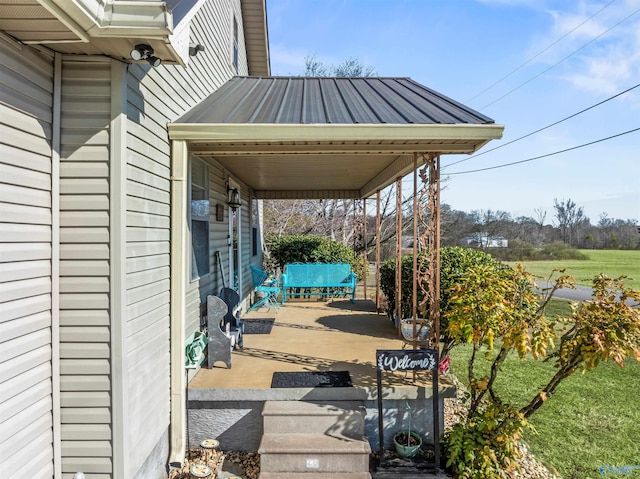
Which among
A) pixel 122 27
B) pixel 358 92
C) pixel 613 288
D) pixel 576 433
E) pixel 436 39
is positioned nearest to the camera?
pixel 122 27

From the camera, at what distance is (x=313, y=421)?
11.4 feet

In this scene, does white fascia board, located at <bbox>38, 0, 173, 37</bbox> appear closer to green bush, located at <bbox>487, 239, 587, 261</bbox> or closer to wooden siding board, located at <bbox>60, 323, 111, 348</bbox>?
wooden siding board, located at <bbox>60, 323, 111, 348</bbox>

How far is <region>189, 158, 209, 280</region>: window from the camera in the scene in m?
4.49

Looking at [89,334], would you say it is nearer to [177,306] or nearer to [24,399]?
[24,399]

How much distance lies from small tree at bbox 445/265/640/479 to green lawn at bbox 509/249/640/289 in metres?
20.5

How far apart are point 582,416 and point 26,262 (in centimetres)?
556

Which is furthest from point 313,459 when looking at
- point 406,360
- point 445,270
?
point 445,270

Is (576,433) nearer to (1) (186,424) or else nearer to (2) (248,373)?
(2) (248,373)

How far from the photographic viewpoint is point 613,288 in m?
3.26

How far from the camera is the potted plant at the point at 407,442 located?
3455mm

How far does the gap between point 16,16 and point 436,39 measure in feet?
46.5

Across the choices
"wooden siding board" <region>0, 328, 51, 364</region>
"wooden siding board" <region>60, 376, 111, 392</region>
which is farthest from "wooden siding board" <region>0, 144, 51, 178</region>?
"wooden siding board" <region>60, 376, 111, 392</region>

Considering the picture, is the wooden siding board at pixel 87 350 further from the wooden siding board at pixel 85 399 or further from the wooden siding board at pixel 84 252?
the wooden siding board at pixel 84 252

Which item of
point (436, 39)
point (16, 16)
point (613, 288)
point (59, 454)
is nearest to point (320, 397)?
point (59, 454)
